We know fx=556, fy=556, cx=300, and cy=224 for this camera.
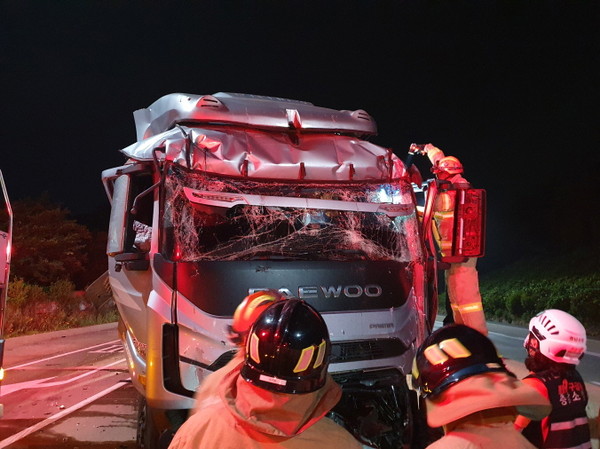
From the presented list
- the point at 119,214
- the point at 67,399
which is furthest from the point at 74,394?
the point at 119,214

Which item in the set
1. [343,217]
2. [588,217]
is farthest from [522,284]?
[343,217]

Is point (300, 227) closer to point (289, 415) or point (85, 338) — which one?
point (289, 415)

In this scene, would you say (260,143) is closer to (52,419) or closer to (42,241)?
(52,419)

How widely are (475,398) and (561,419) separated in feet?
4.87

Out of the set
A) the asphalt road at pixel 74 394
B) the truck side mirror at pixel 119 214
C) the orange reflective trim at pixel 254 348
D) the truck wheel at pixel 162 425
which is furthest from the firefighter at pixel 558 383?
the truck side mirror at pixel 119 214

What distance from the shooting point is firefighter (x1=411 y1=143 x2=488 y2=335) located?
431 centimetres

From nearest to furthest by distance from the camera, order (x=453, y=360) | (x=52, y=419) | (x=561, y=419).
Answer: (x=453, y=360) → (x=561, y=419) → (x=52, y=419)

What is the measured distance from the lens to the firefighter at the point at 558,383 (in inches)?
108

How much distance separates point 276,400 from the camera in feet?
5.93

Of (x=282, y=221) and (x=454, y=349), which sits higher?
(x=454, y=349)

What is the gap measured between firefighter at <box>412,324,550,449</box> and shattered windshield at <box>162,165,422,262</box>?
256cm

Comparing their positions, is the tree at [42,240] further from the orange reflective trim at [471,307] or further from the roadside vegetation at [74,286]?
the orange reflective trim at [471,307]

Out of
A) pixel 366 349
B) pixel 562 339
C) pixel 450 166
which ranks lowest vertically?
pixel 366 349

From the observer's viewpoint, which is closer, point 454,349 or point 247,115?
point 454,349
